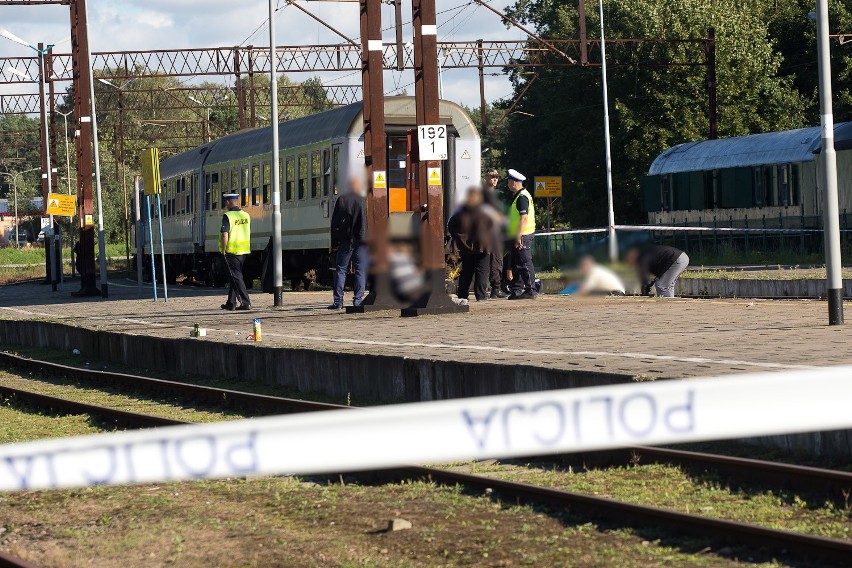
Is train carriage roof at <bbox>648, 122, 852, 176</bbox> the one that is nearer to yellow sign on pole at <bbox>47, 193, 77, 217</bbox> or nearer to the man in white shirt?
yellow sign on pole at <bbox>47, 193, 77, 217</bbox>

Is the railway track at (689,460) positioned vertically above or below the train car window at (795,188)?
below

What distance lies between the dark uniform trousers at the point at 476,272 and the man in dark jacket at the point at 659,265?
41cm

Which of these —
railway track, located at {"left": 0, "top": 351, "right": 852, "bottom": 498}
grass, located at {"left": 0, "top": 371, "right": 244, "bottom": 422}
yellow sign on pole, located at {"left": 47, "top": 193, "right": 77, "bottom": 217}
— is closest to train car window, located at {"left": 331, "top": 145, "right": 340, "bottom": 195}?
railway track, located at {"left": 0, "top": 351, "right": 852, "bottom": 498}

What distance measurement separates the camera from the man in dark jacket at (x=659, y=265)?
3.05 metres

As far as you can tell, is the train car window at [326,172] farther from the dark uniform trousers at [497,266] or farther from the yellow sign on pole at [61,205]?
the yellow sign on pole at [61,205]

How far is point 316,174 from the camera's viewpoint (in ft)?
14.2

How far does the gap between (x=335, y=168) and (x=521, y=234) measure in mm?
769

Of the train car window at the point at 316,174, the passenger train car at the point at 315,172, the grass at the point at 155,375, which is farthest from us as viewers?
the grass at the point at 155,375

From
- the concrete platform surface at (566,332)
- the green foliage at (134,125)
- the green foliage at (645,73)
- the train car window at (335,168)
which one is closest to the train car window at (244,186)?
the train car window at (335,168)

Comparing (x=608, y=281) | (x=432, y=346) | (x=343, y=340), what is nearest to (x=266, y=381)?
(x=343, y=340)

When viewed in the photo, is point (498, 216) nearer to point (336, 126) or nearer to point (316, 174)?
point (316, 174)

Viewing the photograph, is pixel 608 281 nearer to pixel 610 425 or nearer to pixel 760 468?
pixel 610 425

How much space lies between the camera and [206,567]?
7.86 meters

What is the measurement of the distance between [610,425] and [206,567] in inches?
158
